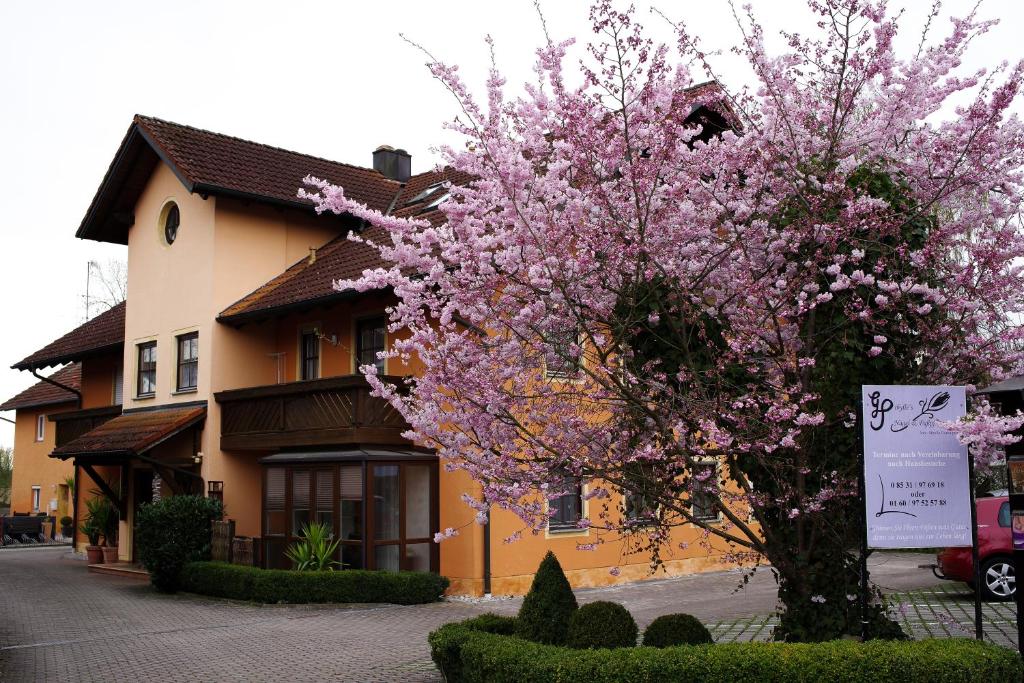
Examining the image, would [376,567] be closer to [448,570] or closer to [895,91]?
[448,570]

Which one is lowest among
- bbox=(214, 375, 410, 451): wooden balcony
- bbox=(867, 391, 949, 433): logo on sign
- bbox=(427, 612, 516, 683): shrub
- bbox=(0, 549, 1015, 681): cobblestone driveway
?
bbox=(0, 549, 1015, 681): cobblestone driveway

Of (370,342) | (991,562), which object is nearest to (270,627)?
(370,342)

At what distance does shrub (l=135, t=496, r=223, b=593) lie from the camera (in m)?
17.6

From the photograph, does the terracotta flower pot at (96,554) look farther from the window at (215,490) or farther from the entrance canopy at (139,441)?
the window at (215,490)

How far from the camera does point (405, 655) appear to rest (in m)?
11.0

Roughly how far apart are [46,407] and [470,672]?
31.6m

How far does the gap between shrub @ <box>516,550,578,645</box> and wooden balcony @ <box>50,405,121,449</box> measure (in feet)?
59.7

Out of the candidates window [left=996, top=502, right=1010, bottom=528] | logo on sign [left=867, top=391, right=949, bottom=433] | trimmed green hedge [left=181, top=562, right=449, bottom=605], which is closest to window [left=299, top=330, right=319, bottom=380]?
trimmed green hedge [left=181, top=562, right=449, bottom=605]

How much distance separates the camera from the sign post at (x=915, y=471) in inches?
292

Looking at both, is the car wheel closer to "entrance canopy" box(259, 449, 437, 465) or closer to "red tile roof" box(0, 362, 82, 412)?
"entrance canopy" box(259, 449, 437, 465)

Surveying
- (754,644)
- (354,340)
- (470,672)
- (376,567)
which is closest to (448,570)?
(376,567)

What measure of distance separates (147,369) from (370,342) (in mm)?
7541

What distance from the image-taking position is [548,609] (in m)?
8.99

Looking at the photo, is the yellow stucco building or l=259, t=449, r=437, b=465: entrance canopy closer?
l=259, t=449, r=437, b=465: entrance canopy
